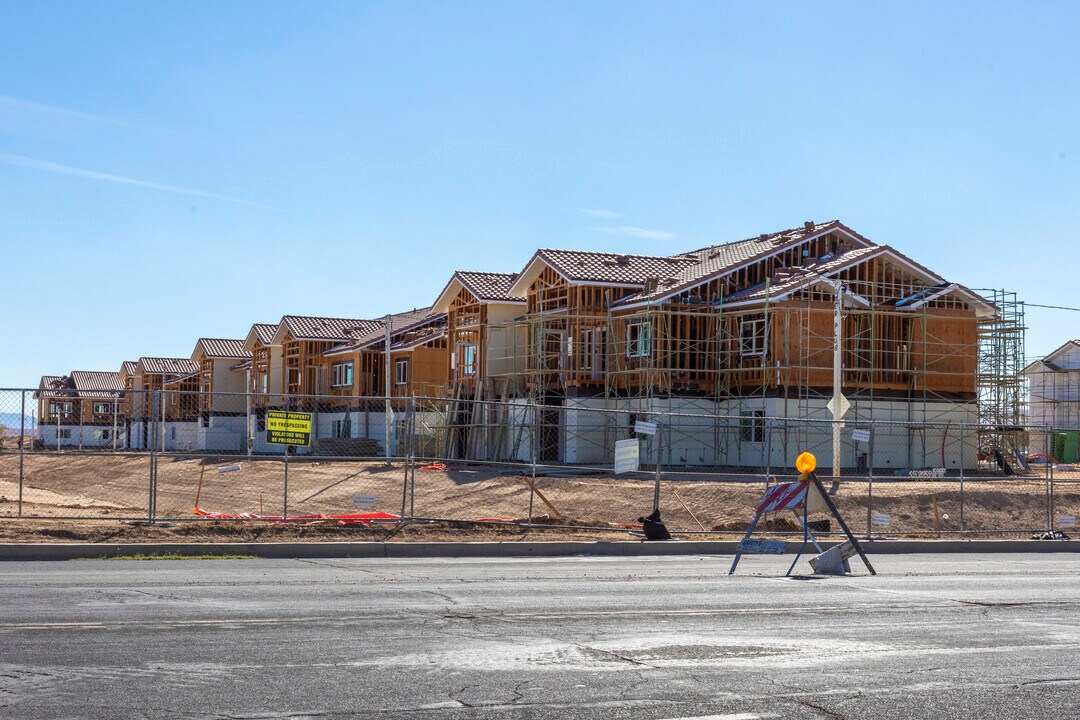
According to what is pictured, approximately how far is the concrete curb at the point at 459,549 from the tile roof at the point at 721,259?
21113 millimetres

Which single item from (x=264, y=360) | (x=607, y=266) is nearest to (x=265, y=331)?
(x=264, y=360)

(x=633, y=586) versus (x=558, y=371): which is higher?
(x=558, y=371)

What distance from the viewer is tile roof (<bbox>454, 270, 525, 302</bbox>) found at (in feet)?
163

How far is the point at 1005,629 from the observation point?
35.6 ft

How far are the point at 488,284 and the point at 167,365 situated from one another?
4915 cm

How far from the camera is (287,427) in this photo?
20609 mm

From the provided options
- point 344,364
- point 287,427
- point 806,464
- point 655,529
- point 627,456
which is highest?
point 344,364

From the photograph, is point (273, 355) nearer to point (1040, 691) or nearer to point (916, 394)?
point (916, 394)

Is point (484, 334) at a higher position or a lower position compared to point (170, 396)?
higher

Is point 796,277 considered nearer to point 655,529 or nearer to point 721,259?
point 721,259

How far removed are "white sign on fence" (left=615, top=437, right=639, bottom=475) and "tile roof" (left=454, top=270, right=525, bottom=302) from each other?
28.2 m

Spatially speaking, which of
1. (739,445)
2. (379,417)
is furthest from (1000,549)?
(379,417)

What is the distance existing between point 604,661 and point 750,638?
5.78 feet

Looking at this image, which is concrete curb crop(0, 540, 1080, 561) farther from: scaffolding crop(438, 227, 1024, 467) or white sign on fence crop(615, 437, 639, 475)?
scaffolding crop(438, 227, 1024, 467)
